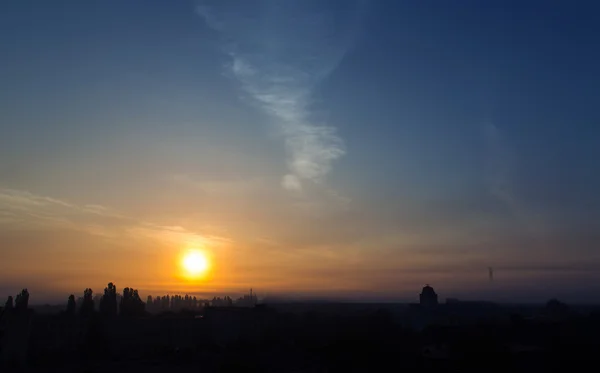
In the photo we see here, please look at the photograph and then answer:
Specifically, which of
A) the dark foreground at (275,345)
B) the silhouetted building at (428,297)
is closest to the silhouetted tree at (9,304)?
the dark foreground at (275,345)

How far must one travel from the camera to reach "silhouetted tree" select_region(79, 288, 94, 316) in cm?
6300

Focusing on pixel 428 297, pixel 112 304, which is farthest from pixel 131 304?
pixel 428 297

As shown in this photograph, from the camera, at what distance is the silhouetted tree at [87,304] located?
63000 mm

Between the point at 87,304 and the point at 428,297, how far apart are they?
6621cm

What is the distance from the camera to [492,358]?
3459 cm

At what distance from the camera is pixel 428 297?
109438mm

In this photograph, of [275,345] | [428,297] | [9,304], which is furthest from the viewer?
[428,297]

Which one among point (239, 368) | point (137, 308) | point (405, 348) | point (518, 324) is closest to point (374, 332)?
point (405, 348)

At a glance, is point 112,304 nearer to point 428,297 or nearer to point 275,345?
point 275,345

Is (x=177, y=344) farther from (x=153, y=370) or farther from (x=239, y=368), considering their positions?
(x=239, y=368)

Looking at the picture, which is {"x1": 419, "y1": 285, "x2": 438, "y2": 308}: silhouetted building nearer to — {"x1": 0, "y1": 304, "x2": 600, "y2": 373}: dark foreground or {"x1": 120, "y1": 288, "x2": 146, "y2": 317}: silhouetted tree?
{"x1": 0, "y1": 304, "x2": 600, "y2": 373}: dark foreground

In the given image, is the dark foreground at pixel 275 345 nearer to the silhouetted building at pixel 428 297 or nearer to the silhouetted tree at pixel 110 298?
the silhouetted tree at pixel 110 298

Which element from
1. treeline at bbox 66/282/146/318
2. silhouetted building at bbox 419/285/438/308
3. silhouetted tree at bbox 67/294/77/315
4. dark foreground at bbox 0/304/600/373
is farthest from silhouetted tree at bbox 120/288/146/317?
silhouetted building at bbox 419/285/438/308

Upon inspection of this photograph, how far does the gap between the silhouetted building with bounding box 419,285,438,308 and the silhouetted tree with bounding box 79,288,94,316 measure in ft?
207
